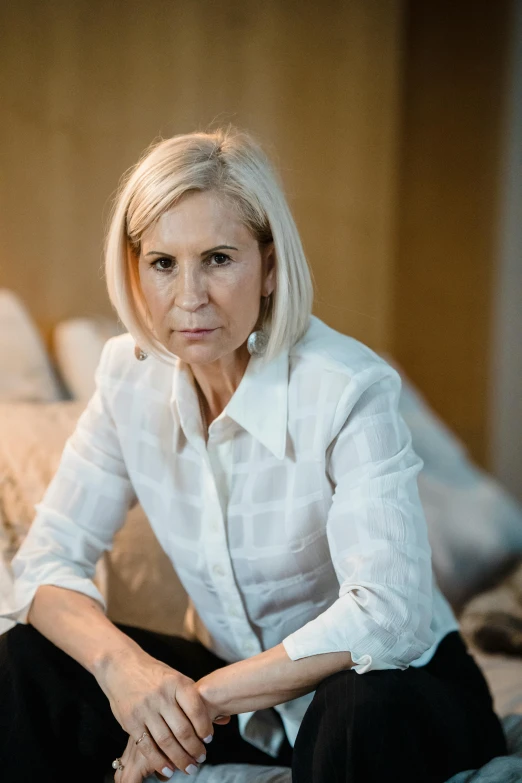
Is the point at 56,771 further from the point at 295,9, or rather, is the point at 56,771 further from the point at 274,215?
the point at 295,9

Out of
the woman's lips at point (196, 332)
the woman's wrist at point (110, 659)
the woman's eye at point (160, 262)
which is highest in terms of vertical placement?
the woman's eye at point (160, 262)

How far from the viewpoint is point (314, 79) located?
2096 mm

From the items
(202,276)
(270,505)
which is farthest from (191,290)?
(270,505)

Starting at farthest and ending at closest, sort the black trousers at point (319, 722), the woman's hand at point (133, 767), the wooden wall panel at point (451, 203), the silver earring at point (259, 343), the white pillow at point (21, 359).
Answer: the wooden wall panel at point (451, 203)
the white pillow at point (21, 359)
the silver earring at point (259, 343)
the woman's hand at point (133, 767)
the black trousers at point (319, 722)

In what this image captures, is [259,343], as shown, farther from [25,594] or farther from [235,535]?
[25,594]

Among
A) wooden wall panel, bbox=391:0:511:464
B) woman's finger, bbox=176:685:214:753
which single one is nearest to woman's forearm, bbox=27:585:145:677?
woman's finger, bbox=176:685:214:753

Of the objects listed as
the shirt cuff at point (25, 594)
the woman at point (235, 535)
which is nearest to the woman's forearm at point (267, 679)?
the woman at point (235, 535)

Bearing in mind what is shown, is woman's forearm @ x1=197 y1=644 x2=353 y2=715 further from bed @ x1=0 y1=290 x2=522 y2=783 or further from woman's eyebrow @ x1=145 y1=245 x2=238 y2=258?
woman's eyebrow @ x1=145 y1=245 x2=238 y2=258

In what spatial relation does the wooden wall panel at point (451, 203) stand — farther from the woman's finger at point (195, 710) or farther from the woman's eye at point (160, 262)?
the woman's finger at point (195, 710)

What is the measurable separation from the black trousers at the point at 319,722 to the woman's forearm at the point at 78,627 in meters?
0.03

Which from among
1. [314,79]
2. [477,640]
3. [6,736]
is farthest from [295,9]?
[6,736]

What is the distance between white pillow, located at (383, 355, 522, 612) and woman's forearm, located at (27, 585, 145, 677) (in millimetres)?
879

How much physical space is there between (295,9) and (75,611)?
62.3 inches

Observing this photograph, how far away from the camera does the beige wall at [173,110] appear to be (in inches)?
62.6
